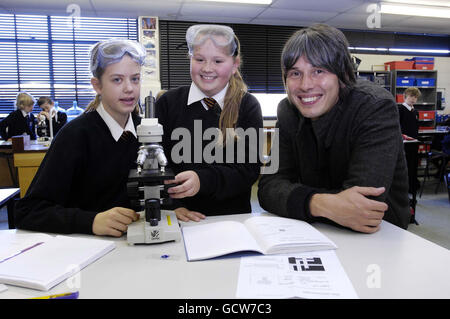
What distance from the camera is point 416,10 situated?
5.52 meters

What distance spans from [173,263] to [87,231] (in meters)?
0.35

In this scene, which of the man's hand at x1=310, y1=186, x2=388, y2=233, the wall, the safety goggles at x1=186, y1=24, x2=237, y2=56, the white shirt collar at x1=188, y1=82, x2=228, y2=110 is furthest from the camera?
the wall

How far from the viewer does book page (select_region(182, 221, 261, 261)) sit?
90 cm

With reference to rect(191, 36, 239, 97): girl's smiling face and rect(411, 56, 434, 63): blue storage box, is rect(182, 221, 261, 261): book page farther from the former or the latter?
rect(411, 56, 434, 63): blue storage box

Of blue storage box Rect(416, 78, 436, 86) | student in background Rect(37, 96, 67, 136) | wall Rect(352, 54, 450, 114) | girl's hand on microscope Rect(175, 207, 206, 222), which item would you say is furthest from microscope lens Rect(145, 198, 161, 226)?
blue storage box Rect(416, 78, 436, 86)

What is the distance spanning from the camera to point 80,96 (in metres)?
5.89

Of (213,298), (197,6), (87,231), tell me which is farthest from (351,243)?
(197,6)

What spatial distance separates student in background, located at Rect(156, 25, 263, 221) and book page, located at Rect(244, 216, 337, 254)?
0.87ft

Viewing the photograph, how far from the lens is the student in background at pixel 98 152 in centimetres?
111

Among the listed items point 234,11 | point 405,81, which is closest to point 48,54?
point 234,11

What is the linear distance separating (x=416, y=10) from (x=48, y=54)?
580cm

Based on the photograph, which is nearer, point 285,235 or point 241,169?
point 285,235

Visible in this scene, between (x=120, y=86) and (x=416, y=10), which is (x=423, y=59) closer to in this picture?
(x=416, y=10)

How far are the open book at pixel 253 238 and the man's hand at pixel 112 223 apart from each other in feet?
0.59
